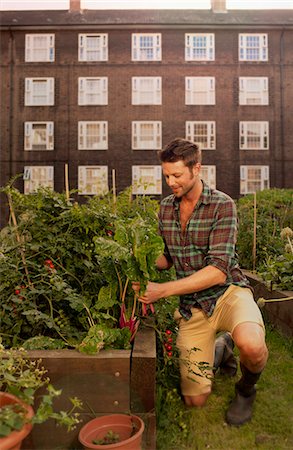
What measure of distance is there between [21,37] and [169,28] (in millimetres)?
7996

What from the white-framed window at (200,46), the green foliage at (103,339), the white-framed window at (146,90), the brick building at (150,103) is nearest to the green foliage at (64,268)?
the green foliage at (103,339)

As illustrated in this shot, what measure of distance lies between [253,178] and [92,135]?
28.5 feet

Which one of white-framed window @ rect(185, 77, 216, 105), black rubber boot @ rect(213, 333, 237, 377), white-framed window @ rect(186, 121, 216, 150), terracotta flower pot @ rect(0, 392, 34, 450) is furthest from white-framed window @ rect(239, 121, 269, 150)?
terracotta flower pot @ rect(0, 392, 34, 450)

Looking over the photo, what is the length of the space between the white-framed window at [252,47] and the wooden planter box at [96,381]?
2460cm

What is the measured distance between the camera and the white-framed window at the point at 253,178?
78.7ft

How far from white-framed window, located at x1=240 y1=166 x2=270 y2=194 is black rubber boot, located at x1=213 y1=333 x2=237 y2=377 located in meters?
21.3

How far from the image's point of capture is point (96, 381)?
232 cm

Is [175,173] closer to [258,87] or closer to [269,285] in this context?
[269,285]

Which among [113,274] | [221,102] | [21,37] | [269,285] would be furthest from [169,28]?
[113,274]

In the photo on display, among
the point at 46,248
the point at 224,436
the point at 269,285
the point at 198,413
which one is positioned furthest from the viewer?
the point at 269,285

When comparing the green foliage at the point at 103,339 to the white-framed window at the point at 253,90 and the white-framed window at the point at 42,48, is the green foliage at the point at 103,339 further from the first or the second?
the white-framed window at the point at 42,48

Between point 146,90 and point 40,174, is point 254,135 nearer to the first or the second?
point 146,90

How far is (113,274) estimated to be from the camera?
2.85m

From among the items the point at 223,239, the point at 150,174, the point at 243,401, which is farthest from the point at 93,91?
the point at 243,401
